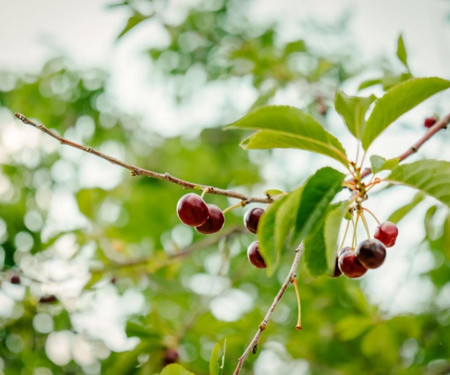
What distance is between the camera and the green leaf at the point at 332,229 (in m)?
0.97

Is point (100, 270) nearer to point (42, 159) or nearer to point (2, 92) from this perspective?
point (42, 159)

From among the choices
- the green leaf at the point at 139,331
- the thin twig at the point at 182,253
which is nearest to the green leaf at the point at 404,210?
the thin twig at the point at 182,253

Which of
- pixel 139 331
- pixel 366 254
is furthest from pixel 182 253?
pixel 366 254

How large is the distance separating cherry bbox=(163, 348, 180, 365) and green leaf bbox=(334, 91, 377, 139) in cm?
192

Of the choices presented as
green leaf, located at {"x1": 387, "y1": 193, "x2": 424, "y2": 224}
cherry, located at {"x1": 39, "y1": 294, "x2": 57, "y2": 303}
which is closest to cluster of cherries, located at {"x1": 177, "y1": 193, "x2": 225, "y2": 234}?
green leaf, located at {"x1": 387, "y1": 193, "x2": 424, "y2": 224}

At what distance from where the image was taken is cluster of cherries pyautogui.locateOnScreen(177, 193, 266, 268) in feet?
4.31

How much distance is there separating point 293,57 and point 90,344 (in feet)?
9.53

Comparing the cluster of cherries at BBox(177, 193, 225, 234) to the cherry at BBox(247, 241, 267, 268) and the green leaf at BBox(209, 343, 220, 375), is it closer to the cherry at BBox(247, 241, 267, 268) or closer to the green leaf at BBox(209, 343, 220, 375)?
the cherry at BBox(247, 241, 267, 268)

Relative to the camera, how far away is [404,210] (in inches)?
75.8

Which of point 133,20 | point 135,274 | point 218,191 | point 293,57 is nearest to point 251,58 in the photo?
point 293,57

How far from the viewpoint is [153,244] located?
503 centimetres

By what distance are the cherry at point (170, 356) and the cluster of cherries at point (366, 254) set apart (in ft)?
5.23

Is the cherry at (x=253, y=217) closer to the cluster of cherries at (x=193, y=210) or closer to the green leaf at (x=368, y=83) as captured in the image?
the cluster of cherries at (x=193, y=210)

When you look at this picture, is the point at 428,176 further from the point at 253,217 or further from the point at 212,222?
the point at 212,222
